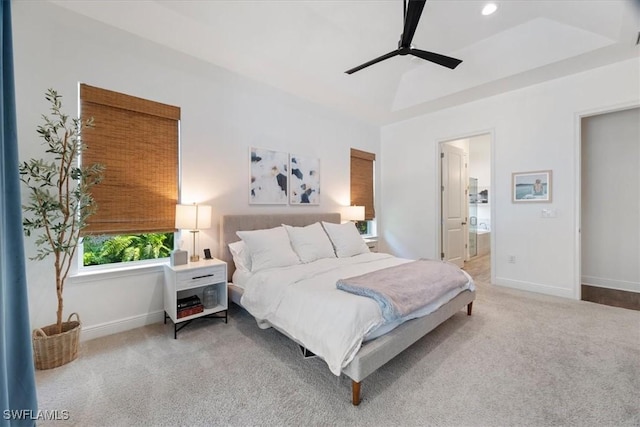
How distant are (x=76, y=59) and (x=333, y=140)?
130 inches

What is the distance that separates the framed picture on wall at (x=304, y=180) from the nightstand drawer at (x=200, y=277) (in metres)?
1.61

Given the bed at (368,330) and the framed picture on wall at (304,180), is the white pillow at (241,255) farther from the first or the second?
the framed picture on wall at (304,180)

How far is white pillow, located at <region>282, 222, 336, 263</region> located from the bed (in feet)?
1.00

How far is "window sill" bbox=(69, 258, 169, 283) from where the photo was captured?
2.46 metres

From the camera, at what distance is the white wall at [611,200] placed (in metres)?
3.84

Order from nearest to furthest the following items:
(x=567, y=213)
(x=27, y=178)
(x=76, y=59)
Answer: (x=27, y=178), (x=76, y=59), (x=567, y=213)

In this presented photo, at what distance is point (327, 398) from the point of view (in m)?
1.74

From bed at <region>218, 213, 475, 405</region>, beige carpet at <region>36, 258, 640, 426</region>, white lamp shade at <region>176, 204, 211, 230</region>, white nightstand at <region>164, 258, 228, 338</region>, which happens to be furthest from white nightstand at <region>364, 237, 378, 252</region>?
white lamp shade at <region>176, 204, 211, 230</region>

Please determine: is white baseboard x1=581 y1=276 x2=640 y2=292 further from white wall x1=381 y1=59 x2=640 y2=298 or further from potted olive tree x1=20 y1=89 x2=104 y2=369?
potted olive tree x1=20 y1=89 x2=104 y2=369

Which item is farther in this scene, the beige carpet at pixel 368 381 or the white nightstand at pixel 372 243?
the white nightstand at pixel 372 243

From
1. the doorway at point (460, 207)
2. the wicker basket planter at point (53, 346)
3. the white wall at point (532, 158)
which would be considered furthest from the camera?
the doorway at point (460, 207)

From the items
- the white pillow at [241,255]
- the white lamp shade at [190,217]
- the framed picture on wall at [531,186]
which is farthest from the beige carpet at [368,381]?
the framed picture on wall at [531,186]

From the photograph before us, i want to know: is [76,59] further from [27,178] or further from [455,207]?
[455,207]

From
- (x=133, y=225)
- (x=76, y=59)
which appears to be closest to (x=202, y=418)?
(x=133, y=225)
